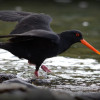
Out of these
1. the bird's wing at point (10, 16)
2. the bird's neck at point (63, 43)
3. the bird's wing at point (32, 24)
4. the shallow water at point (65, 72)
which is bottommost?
the shallow water at point (65, 72)

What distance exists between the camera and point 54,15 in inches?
638

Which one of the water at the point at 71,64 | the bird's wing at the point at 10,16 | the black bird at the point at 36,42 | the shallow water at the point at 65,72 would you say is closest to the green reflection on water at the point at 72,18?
the water at the point at 71,64

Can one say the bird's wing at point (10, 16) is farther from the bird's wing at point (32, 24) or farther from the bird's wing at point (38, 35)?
the bird's wing at point (38, 35)

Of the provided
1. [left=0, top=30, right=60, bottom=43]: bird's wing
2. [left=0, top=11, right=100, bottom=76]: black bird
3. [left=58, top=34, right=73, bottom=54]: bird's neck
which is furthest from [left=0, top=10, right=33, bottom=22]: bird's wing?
[left=58, top=34, right=73, bottom=54]: bird's neck

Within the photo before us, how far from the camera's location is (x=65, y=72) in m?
7.50

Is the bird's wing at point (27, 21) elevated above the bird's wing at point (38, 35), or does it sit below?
above

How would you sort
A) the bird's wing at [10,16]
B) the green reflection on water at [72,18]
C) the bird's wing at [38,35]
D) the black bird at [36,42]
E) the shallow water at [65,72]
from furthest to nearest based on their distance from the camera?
the green reflection on water at [72,18] → the bird's wing at [10,16] → the black bird at [36,42] → the shallow water at [65,72] → the bird's wing at [38,35]

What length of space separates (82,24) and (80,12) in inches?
118

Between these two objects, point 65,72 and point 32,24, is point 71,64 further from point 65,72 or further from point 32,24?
point 32,24

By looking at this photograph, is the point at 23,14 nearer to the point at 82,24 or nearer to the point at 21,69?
the point at 21,69

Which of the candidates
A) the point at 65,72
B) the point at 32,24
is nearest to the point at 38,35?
the point at 32,24

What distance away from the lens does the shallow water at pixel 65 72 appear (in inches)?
258

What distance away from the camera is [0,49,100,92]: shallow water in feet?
21.5

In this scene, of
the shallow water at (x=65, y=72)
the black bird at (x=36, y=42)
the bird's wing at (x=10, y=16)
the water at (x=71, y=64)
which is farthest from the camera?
the bird's wing at (x=10, y=16)
